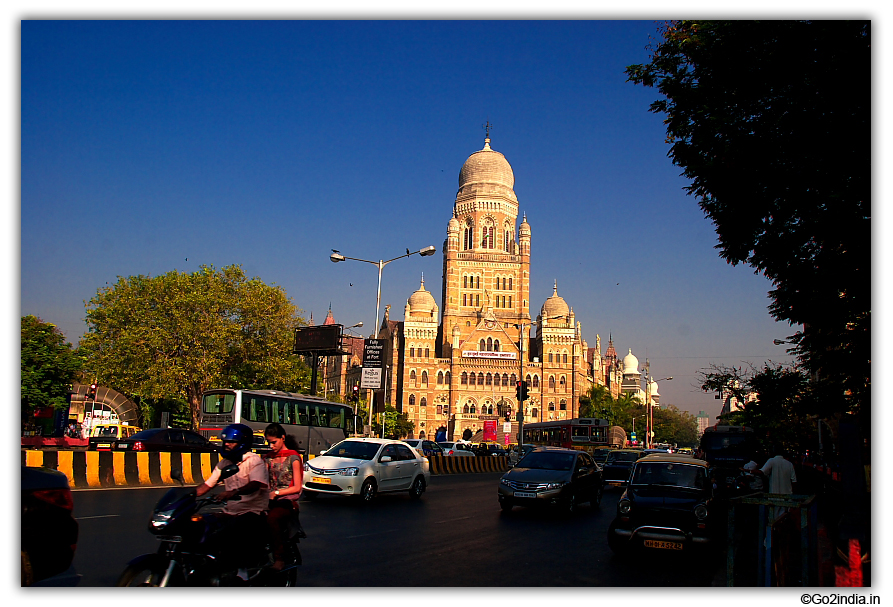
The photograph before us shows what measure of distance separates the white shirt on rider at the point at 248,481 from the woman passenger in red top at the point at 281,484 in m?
0.16

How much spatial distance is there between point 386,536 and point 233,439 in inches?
225

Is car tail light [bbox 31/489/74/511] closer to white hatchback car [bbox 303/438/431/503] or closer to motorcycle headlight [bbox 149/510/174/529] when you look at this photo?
motorcycle headlight [bbox 149/510/174/529]

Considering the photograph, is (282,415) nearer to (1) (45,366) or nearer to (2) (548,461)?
(2) (548,461)

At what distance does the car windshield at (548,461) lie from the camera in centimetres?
1677

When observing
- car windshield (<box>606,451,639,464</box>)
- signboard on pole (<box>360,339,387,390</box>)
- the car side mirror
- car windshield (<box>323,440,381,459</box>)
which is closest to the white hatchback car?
car windshield (<box>323,440,381,459</box>)

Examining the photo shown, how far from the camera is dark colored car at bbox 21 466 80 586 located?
5.43m

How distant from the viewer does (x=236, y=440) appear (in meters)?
6.04

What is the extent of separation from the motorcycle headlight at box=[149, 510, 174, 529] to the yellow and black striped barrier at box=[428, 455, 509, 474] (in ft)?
75.2

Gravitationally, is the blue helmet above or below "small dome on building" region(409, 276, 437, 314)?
below

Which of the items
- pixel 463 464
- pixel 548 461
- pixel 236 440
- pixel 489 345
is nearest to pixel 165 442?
pixel 463 464

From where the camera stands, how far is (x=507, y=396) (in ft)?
284

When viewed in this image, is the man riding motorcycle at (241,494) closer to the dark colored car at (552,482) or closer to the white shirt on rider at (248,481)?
the white shirt on rider at (248,481)

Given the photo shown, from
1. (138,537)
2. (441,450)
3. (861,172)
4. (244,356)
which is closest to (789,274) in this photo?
(861,172)

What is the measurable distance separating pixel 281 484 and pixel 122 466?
12.0m
